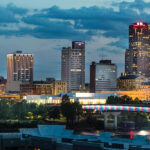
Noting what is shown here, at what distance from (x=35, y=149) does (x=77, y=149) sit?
761cm

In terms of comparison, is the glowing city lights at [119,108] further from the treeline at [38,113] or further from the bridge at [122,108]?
the treeline at [38,113]

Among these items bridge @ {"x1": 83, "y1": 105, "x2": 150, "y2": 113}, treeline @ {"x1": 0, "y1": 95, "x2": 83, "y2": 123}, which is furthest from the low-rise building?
treeline @ {"x1": 0, "y1": 95, "x2": 83, "y2": 123}

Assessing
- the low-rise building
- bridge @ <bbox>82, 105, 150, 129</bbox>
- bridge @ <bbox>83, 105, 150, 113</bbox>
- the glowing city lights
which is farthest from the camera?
the low-rise building

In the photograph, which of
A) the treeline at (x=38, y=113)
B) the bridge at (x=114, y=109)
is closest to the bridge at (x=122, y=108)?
the bridge at (x=114, y=109)

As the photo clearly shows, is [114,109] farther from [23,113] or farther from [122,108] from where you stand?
[23,113]

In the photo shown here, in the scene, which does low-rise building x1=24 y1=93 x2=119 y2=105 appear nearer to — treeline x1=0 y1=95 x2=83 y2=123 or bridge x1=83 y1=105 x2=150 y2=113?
bridge x1=83 y1=105 x2=150 y2=113

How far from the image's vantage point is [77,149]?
51.8 meters

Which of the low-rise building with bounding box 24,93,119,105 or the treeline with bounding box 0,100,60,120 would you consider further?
the low-rise building with bounding box 24,93,119,105

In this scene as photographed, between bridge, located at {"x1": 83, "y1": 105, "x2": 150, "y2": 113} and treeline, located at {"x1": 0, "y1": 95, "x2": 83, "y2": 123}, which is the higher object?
bridge, located at {"x1": 83, "y1": 105, "x2": 150, "y2": 113}

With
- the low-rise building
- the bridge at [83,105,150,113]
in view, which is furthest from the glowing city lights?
the low-rise building

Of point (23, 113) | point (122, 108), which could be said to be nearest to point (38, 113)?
point (23, 113)

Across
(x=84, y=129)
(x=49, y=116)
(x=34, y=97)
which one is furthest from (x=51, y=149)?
(x=34, y=97)

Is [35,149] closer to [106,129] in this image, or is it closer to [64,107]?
[106,129]

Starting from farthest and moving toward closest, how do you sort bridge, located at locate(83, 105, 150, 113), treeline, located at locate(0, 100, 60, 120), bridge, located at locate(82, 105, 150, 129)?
bridge, located at locate(83, 105, 150, 113) < bridge, located at locate(82, 105, 150, 129) < treeline, located at locate(0, 100, 60, 120)
